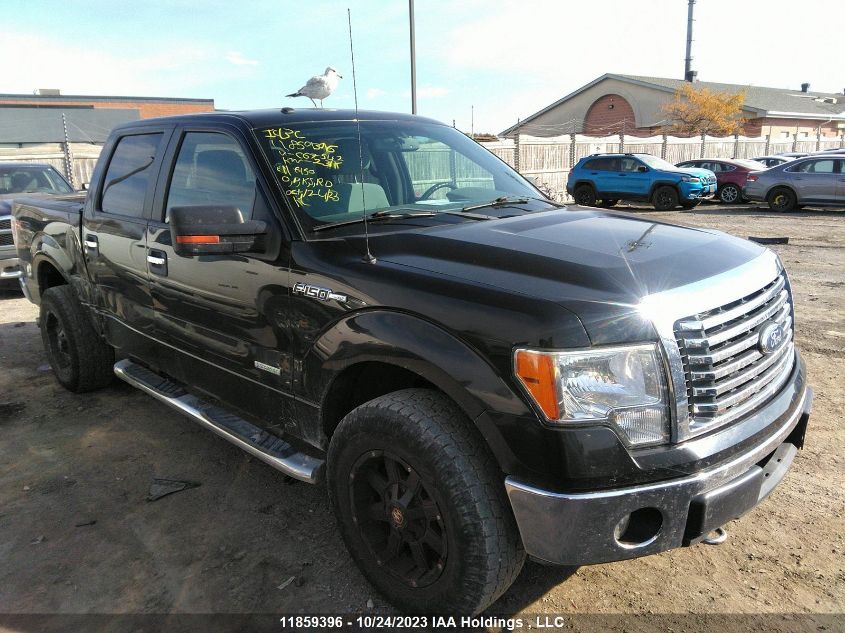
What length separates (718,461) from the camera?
209 centimetres

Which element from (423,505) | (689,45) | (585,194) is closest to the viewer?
(423,505)

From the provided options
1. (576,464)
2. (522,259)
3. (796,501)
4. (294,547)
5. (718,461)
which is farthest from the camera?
(796,501)

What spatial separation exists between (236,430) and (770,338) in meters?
2.42

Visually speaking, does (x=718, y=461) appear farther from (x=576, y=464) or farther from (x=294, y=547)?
(x=294, y=547)

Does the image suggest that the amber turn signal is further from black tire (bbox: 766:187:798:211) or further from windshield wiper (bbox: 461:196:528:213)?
black tire (bbox: 766:187:798:211)

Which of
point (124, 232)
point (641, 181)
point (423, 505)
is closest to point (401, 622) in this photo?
A: point (423, 505)

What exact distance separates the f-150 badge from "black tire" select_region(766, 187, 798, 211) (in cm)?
1853

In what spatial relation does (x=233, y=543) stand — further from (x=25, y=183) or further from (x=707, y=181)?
(x=707, y=181)

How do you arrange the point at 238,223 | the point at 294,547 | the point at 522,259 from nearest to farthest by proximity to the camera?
the point at 522,259 < the point at 238,223 < the point at 294,547

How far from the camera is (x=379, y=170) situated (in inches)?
130

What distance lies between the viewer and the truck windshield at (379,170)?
295cm

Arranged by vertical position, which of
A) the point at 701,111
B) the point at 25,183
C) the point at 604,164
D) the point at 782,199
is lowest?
the point at 782,199

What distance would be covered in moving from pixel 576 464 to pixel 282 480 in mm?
2192

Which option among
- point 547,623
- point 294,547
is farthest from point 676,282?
point 294,547
